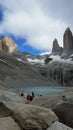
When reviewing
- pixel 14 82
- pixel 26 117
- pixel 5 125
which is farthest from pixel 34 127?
pixel 14 82

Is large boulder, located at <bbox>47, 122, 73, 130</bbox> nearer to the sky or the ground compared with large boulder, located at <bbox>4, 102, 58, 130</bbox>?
nearer to the ground

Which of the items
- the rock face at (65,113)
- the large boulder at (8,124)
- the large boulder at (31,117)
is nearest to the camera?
the large boulder at (8,124)

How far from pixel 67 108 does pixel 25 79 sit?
184 metres

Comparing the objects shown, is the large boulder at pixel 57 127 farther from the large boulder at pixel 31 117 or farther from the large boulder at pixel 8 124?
the large boulder at pixel 8 124

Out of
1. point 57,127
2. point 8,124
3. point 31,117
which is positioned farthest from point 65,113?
point 8,124

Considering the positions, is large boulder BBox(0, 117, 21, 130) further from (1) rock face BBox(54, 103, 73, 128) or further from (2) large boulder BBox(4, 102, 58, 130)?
(1) rock face BBox(54, 103, 73, 128)

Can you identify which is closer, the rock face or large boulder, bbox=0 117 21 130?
large boulder, bbox=0 117 21 130

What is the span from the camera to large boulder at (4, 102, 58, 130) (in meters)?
12.1

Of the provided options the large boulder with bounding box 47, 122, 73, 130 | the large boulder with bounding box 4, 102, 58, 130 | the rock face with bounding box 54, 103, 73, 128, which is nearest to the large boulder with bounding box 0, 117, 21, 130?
the large boulder with bounding box 4, 102, 58, 130

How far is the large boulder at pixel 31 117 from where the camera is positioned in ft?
39.6

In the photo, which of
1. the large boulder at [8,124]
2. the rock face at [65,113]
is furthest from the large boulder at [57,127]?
the rock face at [65,113]

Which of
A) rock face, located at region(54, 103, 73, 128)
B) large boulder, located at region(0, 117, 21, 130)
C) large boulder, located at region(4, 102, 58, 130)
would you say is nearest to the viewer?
large boulder, located at region(0, 117, 21, 130)

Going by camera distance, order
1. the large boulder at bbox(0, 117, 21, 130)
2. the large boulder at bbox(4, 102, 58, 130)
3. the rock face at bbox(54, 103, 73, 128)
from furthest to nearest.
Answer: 1. the rock face at bbox(54, 103, 73, 128)
2. the large boulder at bbox(4, 102, 58, 130)
3. the large boulder at bbox(0, 117, 21, 130)

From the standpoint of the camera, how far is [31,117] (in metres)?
12.2
